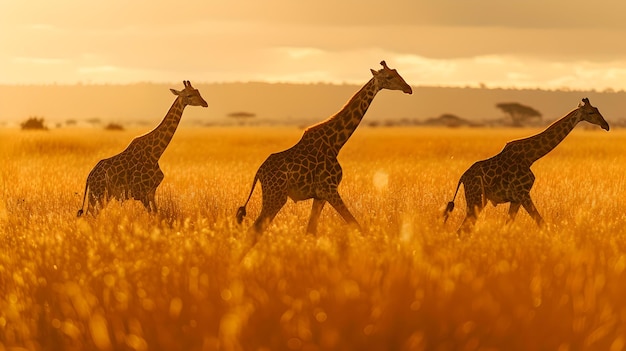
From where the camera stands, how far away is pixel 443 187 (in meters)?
13.1

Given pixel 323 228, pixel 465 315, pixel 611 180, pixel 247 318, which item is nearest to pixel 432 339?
pixel 465 315

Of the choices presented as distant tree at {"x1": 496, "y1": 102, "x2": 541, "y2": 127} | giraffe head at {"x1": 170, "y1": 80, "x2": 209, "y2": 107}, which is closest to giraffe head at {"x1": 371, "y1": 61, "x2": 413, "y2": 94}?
giraffe head at {"x1": 170, "y1": 80, "x2": 209, "y2": 107}

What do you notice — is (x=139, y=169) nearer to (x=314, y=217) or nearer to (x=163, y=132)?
(x=163, y=132)

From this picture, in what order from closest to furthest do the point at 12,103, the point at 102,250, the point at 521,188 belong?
1. the point at 102,250
2. the point at 521,188
3. the point at 12,103

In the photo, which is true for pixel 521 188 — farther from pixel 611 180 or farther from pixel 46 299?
pixel 611 180

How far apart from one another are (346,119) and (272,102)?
385ft

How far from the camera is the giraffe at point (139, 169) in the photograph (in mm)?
8781

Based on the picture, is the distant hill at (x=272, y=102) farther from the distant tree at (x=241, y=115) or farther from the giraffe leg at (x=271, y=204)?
the giraffe leg at (x=271, y=204)

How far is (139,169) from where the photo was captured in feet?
28.9

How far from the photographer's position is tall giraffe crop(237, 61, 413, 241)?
23.7 feet

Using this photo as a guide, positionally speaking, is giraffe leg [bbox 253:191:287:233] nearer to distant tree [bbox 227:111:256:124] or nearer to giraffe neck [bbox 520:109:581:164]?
giraffe neck [bbox 520:109:581:164]

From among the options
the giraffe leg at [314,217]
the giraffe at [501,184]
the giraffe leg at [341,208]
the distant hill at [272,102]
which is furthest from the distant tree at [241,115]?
the giraffe leg at [341,208]

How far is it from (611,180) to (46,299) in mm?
11717

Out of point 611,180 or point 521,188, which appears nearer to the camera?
point 521,188
